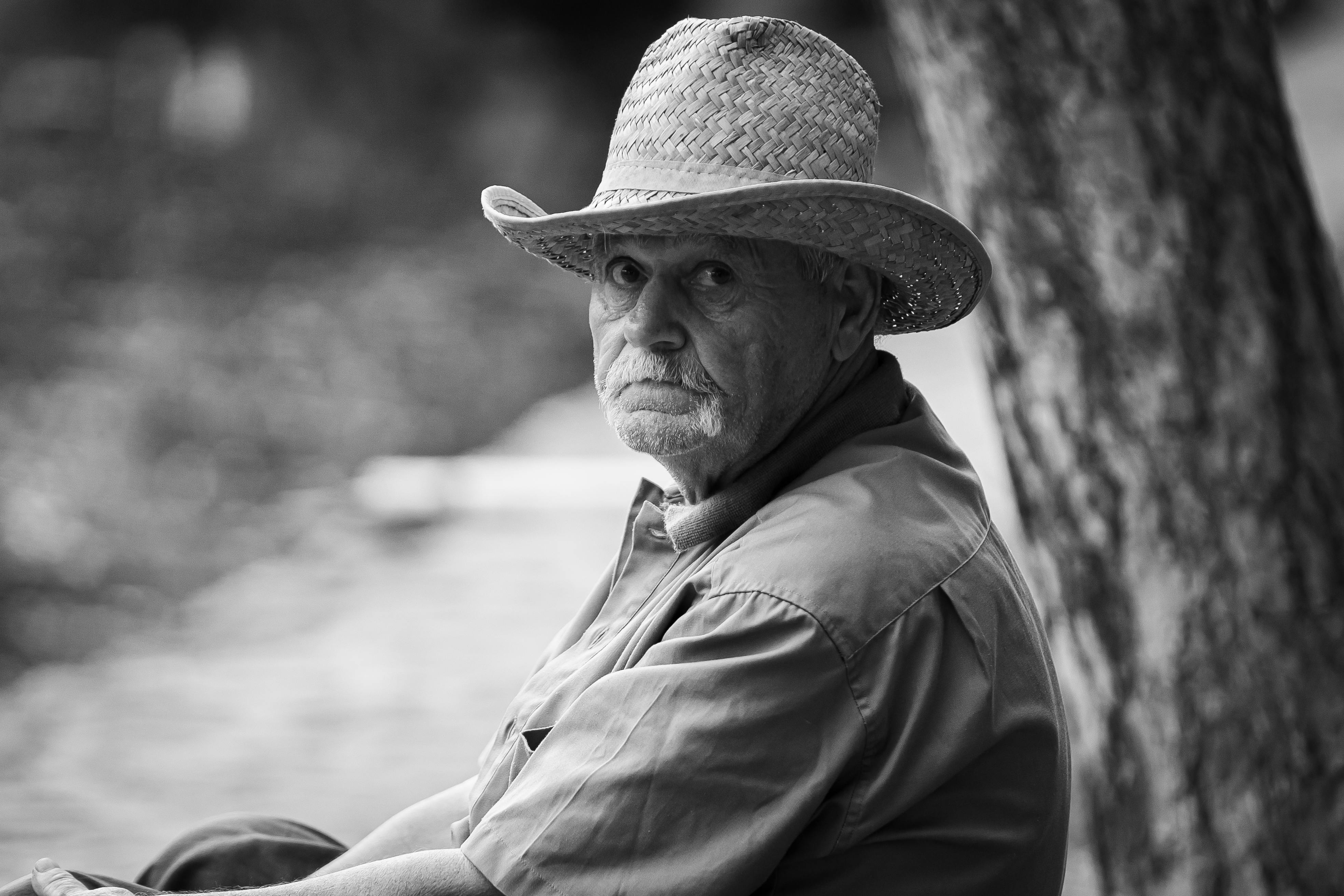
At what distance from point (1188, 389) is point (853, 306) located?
94 cm

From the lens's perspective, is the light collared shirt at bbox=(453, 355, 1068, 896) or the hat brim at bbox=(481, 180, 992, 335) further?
the hat brim at bbox=(481, 180, 992, 335)

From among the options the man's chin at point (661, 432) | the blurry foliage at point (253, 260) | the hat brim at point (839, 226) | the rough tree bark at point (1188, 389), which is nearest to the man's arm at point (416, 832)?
the man's chin at point (661, 432)

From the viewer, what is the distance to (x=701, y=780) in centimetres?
149

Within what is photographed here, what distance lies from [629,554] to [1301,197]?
144cm

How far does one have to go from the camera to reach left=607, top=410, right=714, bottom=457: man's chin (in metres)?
1.82

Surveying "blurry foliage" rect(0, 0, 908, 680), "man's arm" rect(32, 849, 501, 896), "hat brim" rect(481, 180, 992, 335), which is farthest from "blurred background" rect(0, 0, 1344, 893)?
"man's arm" rect(32, 849, 501, 896)

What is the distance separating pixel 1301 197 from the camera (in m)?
2.63

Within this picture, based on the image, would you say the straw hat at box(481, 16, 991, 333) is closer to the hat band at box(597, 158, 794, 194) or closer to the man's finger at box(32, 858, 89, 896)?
the hat band at box(597, 158, 794, 194)

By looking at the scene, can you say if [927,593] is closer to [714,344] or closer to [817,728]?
[817,728]

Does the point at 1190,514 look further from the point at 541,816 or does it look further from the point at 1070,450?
the point at 541,816

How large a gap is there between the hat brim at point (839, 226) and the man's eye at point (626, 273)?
2.1 inches

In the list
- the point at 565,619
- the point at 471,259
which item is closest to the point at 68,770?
the point at 565,619

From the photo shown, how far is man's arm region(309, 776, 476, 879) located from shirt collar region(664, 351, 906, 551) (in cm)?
54

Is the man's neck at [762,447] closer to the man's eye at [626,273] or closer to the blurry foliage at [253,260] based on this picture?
the man's eye at [626,273]
